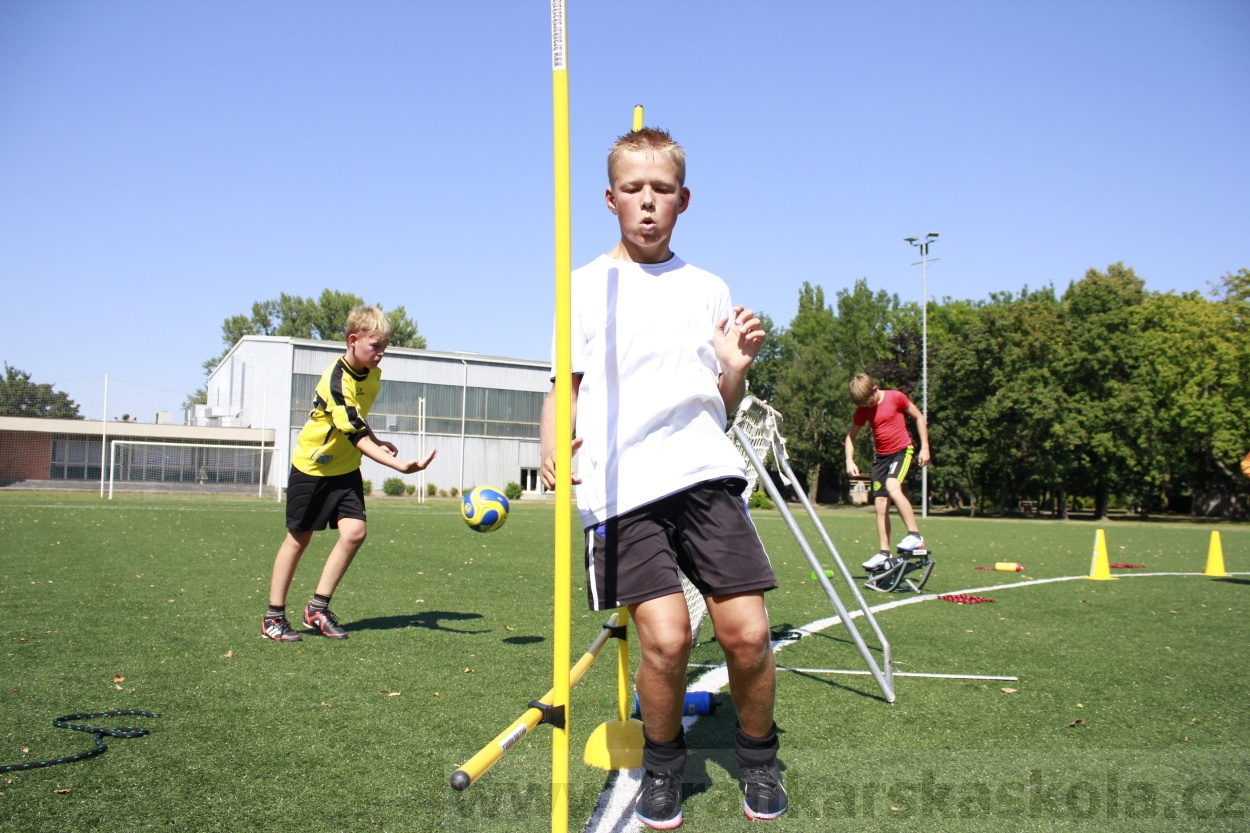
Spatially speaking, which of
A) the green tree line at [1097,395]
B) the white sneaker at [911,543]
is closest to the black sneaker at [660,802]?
the white sneaker at [911,543]

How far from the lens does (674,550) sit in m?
3.03

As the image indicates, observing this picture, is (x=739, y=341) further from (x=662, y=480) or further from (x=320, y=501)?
(x=320, y=501)

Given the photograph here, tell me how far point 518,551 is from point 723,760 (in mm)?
9697

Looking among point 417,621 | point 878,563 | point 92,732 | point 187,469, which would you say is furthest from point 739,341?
point 187,469

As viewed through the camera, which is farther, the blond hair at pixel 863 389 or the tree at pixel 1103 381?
the tree at pixel 1103 381

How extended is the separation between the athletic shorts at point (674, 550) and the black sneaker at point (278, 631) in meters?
3.40

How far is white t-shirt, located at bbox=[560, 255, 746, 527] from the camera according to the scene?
9.60 ft

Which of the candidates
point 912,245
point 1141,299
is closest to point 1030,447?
point 912,245

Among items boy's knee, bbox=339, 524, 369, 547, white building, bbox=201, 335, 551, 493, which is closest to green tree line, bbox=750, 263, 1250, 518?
white building, bbox=201, 335, 551, 493

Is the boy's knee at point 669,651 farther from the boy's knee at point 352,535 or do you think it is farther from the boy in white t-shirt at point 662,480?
the boy's knee at point 352,535

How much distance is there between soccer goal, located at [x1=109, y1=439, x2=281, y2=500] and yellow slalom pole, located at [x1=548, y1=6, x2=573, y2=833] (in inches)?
1566

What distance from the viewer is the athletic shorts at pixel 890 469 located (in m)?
9.83

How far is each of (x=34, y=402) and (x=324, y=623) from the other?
157 feet

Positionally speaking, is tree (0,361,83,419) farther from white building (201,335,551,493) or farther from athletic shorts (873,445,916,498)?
athletic shorts (873,445,916,498)
